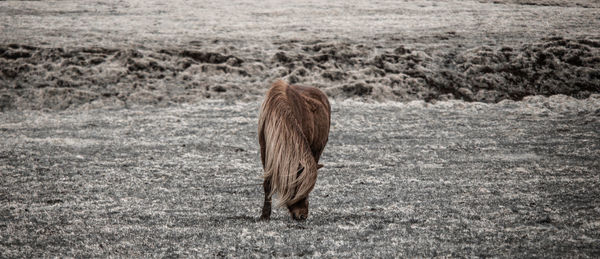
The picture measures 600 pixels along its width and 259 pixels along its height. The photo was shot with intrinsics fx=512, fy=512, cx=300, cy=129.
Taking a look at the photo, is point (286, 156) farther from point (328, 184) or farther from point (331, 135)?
point (331, 135)

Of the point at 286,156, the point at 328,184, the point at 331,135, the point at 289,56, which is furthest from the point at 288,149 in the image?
the point at 289,56

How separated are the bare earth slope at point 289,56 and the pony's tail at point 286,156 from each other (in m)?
8.56

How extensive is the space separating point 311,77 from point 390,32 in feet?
19.6

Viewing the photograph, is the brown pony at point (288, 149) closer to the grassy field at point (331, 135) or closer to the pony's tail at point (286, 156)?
the pony's tail at point (286, 156)

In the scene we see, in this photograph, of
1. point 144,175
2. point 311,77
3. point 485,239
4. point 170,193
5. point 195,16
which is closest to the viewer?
point 485,239

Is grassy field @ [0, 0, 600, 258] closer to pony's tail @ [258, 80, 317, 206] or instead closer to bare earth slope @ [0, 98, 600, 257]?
bare earth slope @ [0, 98, 600, 257]

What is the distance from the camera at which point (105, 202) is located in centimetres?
674

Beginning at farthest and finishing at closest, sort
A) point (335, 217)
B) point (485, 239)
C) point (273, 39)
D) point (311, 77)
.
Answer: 1. point (273, 39)
2. point (311, 77)
3. point (335, 217)
4. point (485, 239)

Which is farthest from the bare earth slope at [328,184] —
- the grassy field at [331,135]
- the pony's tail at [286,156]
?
the pony's tail at [286,156]

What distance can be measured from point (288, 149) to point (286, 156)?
8 cm

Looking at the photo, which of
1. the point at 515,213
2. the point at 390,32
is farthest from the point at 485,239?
the point at 390,32

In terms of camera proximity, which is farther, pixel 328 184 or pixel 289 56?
pixel 289 56

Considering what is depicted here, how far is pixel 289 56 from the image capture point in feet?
53.3

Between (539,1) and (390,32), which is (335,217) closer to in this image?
(390,32)
